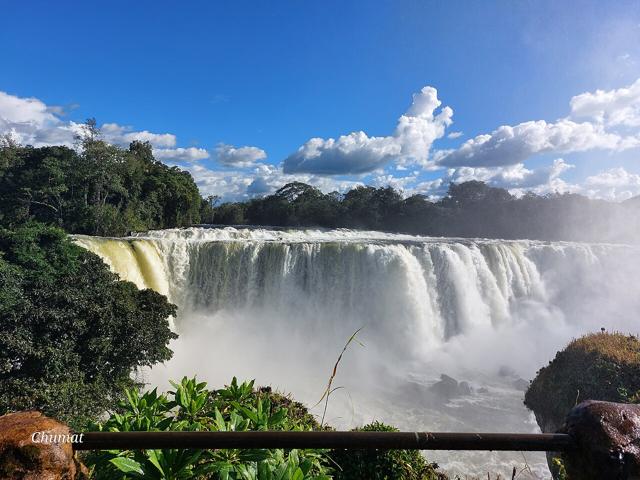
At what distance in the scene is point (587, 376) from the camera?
27.0 ft

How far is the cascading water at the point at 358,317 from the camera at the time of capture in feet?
43.3

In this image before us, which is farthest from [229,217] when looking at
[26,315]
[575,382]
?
[575,382]

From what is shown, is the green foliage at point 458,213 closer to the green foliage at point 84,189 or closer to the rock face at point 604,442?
the green foliage at point 84,189

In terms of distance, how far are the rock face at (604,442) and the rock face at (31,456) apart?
131cm

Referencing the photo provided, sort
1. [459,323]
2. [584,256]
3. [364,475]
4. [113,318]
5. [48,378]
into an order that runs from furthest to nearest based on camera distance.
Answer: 1. [584,256]
2. [459,323]
3. [113,318]
4. [48,378]
5. [364,475]

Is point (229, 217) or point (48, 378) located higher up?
point (229, 217)

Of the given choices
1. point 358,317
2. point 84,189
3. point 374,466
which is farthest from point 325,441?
point 84,189

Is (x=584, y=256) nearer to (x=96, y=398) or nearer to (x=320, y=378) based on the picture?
(x=320, y=378)

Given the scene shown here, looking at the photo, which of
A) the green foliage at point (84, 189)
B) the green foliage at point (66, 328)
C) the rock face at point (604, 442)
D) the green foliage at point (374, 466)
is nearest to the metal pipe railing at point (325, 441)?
the rock face at point (604, 442)

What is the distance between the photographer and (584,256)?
21.8 meters

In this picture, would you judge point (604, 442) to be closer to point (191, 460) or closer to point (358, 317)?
point (191, 460)

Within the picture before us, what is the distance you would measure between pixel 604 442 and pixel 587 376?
9113 mm

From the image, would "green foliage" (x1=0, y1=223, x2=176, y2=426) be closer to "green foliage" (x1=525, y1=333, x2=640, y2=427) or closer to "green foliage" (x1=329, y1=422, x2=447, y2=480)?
"green foliage" (x1=329, y1=422, x2=447, y2=480)

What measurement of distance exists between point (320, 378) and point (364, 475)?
10.6 meters
